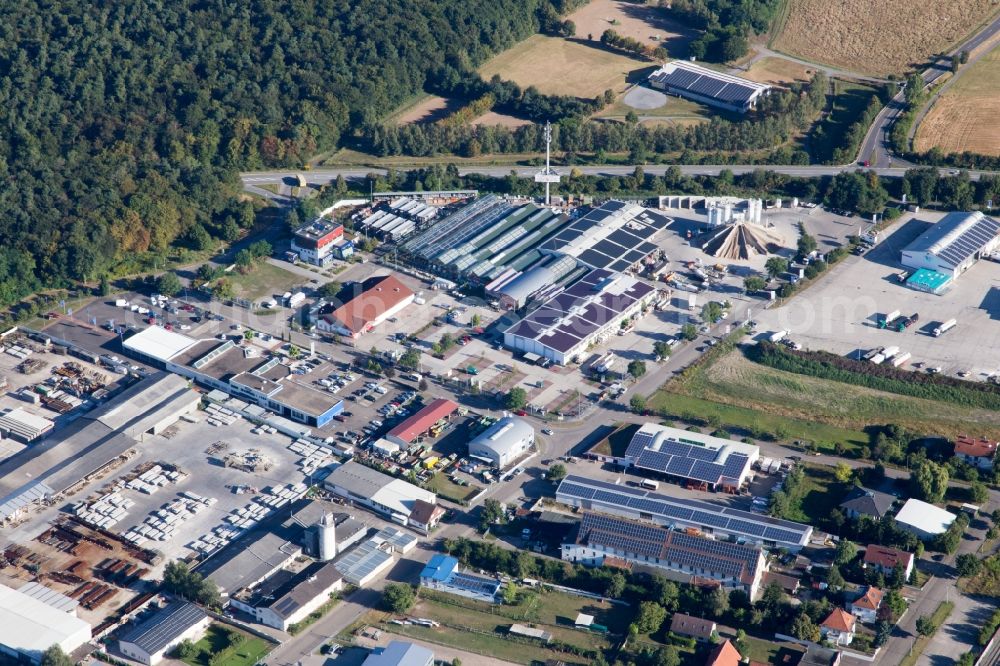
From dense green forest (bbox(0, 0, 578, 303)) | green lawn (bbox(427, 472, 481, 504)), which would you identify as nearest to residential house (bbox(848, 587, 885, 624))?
green lawn (bbox(427, 472, 481, 504))

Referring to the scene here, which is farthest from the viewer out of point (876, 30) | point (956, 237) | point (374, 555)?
point (876, 30)

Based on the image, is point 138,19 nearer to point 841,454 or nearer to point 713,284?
point 713,284

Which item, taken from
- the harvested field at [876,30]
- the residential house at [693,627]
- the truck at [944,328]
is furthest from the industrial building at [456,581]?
the harvested field at [876,30]

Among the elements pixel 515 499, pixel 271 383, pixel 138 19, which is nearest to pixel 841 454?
pixel 515 499

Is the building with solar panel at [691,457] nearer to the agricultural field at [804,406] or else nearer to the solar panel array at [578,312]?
the agricultural field at [804,406]

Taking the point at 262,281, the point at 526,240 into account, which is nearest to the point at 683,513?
the point at 526,240

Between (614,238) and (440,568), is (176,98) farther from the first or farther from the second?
(440,568)
